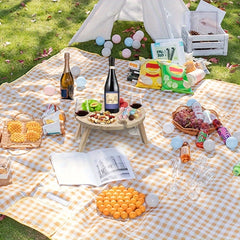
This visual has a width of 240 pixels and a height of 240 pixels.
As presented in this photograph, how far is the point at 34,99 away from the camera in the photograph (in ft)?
20.0

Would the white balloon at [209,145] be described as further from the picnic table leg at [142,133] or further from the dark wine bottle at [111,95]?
the dark wine bottle at [111,95]

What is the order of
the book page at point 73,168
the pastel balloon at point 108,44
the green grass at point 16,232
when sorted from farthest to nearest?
the pastel balloon at point 108,44, the book page at point 73,168, the green grass at point 16,232

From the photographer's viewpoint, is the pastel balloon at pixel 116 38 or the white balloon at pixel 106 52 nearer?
the white balloon at pixel 106 52

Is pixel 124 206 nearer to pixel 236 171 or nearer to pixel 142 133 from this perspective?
pixel 142 133

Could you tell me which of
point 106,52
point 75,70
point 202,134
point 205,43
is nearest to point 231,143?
point 202,134

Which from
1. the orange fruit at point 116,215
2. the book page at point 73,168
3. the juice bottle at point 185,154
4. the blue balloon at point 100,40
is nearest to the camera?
the orange fruit at point 116,215

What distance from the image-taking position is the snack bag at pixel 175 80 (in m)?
6.36

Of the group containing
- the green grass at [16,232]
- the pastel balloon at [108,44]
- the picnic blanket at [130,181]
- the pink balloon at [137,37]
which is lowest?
the green grass at [16,232]

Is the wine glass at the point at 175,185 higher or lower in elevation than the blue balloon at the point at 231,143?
lower

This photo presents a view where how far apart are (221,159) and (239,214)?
0.83 metres

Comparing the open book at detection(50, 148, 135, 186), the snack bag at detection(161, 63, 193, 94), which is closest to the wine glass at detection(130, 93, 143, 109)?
the snack bag at detection(161, 63, 193, 94)

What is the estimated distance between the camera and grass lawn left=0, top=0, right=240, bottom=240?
6.95 metres

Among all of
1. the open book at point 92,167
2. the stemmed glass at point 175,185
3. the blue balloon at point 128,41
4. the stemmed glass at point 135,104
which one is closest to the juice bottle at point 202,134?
the stemmed glass at point 175,185

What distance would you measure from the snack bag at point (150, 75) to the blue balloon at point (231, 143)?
1.41 meters
